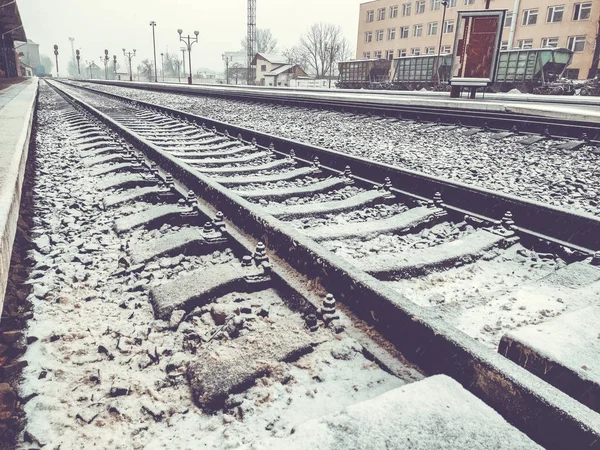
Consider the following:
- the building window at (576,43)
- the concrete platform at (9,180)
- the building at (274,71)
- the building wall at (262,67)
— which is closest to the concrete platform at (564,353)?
the concrete platform at (9,180)

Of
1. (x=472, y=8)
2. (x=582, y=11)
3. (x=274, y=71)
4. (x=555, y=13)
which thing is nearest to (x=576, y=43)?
(x=582, y=11)

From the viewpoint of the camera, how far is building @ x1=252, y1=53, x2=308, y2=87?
64375mm

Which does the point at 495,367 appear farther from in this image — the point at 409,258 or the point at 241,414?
the point at 409,258

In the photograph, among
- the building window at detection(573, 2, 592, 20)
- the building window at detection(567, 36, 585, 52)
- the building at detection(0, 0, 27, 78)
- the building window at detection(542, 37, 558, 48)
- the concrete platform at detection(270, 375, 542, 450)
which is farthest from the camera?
the building window at detection(542, 37, 558, 48)

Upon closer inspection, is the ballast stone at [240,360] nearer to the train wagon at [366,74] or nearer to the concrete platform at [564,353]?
the concrete platform at [564,353]

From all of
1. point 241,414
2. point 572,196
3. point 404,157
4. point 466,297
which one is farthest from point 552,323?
point 404,157

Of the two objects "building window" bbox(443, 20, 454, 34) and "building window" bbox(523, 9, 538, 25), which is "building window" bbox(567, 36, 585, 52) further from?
"building window" bbox(443, 20, 454, 34)

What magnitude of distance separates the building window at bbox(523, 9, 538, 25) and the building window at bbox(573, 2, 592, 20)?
3787 mm

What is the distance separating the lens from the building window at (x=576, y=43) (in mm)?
42688

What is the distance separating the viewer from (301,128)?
9.43m

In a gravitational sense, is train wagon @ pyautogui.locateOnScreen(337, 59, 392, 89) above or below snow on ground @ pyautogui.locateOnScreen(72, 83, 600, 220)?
above

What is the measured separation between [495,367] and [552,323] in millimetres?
592

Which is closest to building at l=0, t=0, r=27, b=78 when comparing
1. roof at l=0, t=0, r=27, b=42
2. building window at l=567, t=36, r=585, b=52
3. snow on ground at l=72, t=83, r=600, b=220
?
roof at l=0, t=0, r=27, b=42

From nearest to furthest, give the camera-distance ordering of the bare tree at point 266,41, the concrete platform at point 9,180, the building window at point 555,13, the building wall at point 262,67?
the concrete platform at point 9,180
the building window at point 555,13
the building wall at point 262,67
the bare tree at point 266,41
